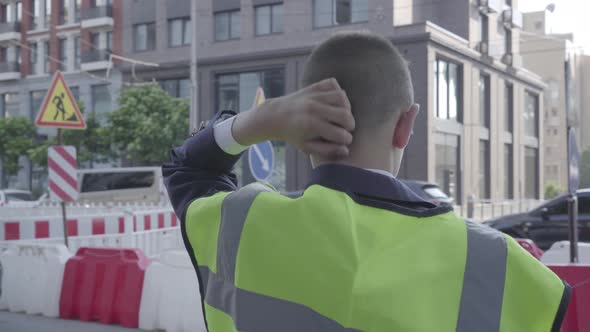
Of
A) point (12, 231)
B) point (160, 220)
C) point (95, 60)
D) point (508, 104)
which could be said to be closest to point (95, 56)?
point (95, 60)

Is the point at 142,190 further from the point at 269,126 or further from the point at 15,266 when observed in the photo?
the point at 269,126

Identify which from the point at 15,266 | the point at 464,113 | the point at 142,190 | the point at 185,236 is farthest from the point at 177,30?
the point at 185,236

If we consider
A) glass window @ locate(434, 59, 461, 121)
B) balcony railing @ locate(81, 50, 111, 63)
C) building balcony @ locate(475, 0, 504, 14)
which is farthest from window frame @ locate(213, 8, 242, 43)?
building balcony @ locate(475, 0, 504, 14)

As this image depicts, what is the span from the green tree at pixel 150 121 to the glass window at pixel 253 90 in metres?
2.27

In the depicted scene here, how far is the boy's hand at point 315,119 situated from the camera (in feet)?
4.41

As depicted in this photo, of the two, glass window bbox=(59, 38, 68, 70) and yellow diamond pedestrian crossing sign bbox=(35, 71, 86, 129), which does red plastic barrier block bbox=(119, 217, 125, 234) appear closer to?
yellow diamond pedestrian crossing sign bbox=(35, 71, 86, 129)

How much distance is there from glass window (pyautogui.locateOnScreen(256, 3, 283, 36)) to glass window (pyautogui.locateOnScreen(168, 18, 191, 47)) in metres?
4.01

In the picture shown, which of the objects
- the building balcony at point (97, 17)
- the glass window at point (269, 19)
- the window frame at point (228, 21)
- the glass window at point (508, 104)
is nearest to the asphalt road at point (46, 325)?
the glass window at point (269, 19)

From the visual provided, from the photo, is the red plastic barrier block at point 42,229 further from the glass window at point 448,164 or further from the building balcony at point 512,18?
the building balcony at point 512,18

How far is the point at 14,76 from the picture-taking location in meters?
45.6

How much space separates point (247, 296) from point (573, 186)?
19.6 ft

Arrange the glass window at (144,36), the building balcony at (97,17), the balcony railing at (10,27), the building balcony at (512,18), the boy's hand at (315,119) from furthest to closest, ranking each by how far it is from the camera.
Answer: the balcony railing at (10,27)
the building balcony at (512,18)
the building balcony at (97,17)
the glass window at (144,36)
the boy's hand at (315,119)

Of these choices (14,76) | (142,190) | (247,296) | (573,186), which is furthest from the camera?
(14,76)

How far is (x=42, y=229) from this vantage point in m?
11.0
